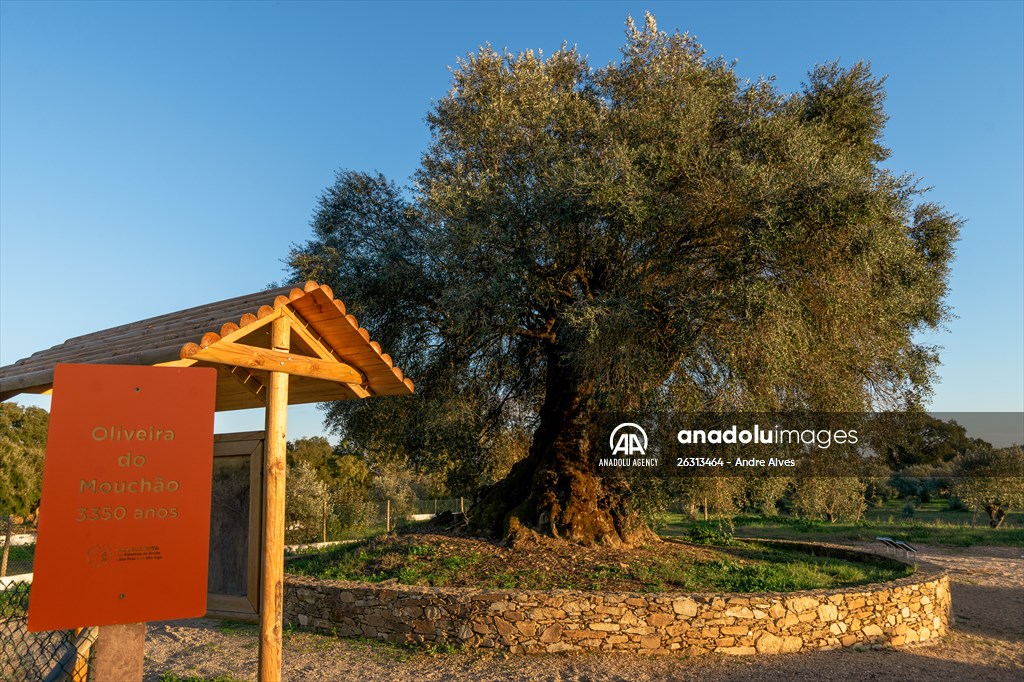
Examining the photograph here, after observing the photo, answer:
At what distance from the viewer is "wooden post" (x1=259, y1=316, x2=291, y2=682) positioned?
6.00 meters

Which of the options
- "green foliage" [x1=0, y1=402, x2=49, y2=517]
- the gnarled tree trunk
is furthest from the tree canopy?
"green foliage" [x1=0, y1=402, x2=49, y2=517]

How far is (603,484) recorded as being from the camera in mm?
14938

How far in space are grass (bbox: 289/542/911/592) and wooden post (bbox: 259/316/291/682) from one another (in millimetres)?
5659

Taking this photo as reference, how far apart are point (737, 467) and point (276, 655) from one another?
9.45 metres

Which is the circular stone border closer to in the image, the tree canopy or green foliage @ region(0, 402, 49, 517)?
the tree canopy

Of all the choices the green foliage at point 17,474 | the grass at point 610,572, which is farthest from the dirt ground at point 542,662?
the green foliage at point 17,474

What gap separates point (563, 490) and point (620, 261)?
4939 millimetres

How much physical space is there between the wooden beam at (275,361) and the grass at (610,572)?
18.6ft

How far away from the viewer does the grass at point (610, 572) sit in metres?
11.5

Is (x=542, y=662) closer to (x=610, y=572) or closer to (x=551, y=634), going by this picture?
(x=551, y=634)

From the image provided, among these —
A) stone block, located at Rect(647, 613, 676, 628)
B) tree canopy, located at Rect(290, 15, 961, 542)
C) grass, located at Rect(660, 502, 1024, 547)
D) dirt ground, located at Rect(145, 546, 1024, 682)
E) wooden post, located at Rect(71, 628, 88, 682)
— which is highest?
tree canopy, located at Rect(290, 15, 961, 542)

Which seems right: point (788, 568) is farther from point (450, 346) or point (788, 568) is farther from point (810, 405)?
point (450, 346)

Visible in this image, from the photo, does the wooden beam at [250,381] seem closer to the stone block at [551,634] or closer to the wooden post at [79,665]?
the wooden post at [79,665]

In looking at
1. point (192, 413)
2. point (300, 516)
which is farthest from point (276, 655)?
point (300, 516)
